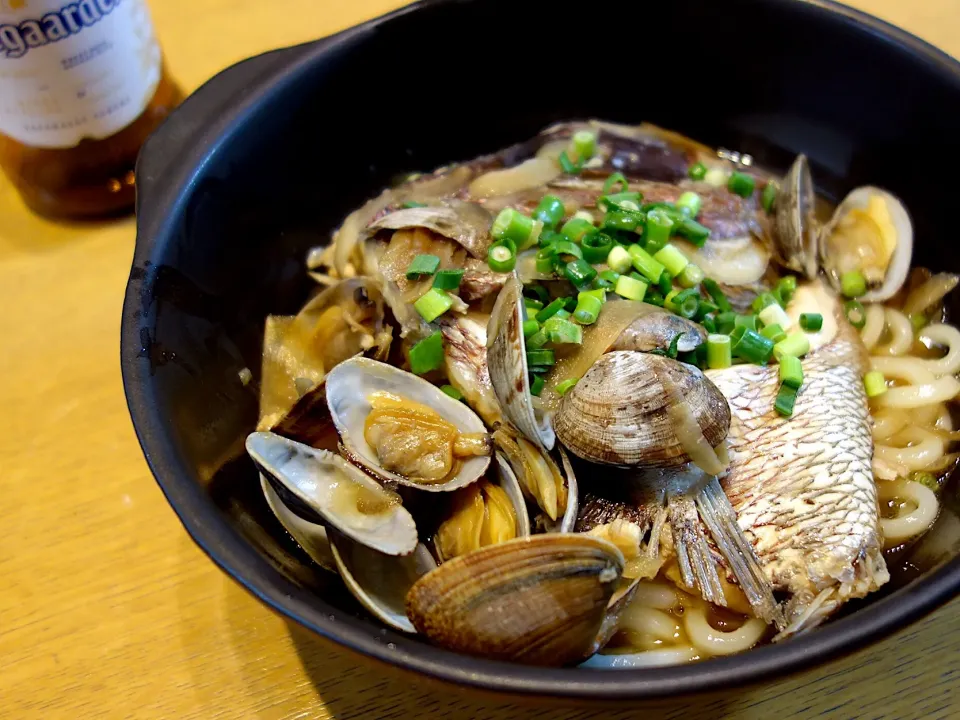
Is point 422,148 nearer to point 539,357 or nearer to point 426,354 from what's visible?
point 426,354

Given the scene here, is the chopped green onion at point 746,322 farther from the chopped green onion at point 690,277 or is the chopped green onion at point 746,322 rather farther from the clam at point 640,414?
the clam at point 640,414

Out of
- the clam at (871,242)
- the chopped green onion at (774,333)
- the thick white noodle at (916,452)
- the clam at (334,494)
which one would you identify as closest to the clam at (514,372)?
the clam at (334,494)

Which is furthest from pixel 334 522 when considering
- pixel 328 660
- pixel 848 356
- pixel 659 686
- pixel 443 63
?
pixel 443 63

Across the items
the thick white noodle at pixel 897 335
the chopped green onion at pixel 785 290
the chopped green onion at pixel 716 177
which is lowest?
the thick white noodle at pixel 897 335

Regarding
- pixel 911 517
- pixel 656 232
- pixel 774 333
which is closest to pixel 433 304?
pixel 656 232

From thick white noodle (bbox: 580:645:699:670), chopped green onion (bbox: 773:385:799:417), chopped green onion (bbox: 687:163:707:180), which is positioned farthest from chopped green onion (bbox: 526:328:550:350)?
chopped green onion (bbox: 687:163:707:180)

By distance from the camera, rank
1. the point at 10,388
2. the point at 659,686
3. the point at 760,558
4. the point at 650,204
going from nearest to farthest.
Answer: the point at 659,686 → the point at 760,558 → the point at 650,204 → the point at 10,388

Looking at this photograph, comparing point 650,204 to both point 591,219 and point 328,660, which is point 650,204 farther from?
point 328,660
